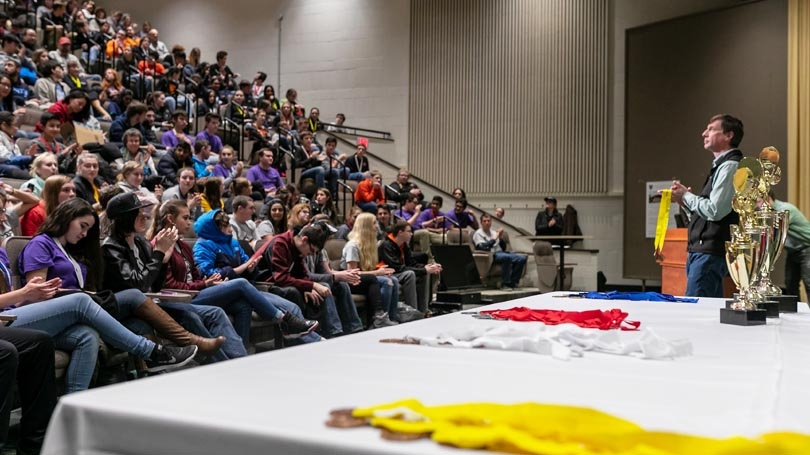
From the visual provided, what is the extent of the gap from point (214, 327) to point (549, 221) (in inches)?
350

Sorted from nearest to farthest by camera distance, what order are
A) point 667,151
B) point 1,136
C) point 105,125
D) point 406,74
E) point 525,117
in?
point 1,136
point 105,125
point 667,151
point 525,117
point 406,74

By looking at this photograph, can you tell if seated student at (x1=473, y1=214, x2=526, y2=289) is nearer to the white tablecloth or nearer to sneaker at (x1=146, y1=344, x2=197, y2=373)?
sneaker at (x1=146, y1=344, x2=197, y2=373)

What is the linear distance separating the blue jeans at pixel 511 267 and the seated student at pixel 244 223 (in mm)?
4786

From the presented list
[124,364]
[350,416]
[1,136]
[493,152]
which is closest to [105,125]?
[1,136]

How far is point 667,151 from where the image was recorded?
11.0 meters

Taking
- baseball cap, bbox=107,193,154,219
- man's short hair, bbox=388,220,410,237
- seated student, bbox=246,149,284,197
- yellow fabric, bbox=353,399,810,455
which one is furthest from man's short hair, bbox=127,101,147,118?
yellow fabric, bbox=353,399,810,455

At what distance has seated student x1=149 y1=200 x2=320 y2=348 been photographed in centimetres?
470

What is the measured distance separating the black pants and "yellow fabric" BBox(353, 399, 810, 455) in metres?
2.24

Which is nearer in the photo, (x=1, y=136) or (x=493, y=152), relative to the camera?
(x=1, y=136)

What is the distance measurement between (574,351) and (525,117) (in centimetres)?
1204

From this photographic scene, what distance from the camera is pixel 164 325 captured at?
3.94m

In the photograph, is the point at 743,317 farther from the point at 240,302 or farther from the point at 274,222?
the point at 274,222

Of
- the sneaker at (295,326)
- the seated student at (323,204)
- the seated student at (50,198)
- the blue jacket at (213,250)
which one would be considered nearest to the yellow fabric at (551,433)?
the seated student at (50,198)

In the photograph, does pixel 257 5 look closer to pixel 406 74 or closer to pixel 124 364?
pixel 406 74
